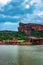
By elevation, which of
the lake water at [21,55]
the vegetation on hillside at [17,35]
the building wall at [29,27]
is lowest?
the lake water at [21,55]

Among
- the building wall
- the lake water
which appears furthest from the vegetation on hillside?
the lake water

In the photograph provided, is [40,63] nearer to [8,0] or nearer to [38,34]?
[38,34]

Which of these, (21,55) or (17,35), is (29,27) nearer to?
(17,35)

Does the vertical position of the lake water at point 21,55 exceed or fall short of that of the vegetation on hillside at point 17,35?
it falls short

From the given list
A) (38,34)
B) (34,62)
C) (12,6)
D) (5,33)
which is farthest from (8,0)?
(34,62)

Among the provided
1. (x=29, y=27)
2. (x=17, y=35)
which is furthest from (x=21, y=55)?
(x=29, y=27)

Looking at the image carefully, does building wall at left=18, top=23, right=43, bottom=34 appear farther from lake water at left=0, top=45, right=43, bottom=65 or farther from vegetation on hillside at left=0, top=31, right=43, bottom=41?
lake water at left=0, top=45, right=43, bottom=65

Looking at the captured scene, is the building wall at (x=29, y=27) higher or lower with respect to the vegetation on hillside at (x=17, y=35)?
higher

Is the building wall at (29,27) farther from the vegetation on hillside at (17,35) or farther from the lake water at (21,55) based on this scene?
the lake water at (21,55)

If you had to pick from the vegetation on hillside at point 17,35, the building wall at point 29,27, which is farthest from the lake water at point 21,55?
the building wall at point 29,27
